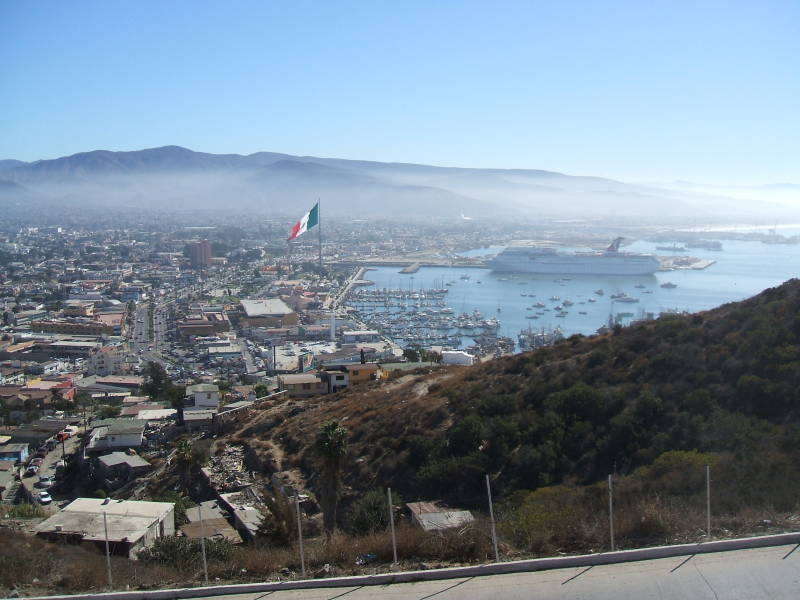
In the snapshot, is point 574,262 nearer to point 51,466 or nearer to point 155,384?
point 155,384

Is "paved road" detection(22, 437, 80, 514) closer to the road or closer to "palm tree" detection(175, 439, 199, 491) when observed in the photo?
the road

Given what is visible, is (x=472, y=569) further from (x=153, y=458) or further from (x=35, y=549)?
(x=153, y=458)

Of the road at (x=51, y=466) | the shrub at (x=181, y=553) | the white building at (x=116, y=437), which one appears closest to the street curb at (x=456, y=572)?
the shrub at (x=181, y=553)

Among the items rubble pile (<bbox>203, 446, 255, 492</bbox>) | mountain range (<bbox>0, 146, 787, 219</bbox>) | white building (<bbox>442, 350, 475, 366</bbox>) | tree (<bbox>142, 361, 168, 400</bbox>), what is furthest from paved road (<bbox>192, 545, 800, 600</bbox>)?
mountain range (<bbox>0, 146, 787, 219</bbox>)

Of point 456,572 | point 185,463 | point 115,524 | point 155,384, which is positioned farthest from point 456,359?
point 456,572

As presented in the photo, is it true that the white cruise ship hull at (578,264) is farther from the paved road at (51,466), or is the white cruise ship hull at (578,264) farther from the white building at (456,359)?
the paved road at (51,466)
